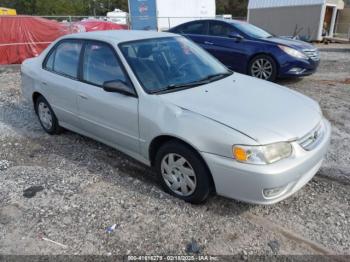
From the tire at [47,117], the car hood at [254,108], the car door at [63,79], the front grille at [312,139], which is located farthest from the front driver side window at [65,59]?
the front grille at [312,139]

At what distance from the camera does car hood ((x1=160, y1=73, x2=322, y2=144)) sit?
9.45 feet

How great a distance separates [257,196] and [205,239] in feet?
1.91

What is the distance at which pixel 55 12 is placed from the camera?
61.6m

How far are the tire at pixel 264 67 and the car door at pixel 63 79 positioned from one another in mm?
4715

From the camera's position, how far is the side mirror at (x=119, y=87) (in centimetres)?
350

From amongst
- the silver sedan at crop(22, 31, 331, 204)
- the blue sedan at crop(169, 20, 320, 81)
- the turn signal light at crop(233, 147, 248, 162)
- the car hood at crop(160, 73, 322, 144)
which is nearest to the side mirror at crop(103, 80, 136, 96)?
the silver sedan at crop(22, 31, 331, 204)

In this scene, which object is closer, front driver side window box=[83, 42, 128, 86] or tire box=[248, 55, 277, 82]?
front driver side window box=[83, 42, 128, 86]

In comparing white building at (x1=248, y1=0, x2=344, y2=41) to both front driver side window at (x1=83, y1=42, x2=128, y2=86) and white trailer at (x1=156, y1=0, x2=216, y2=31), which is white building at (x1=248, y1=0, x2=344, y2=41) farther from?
front driver side window at (x1=83, y1=42, x2=128, y2=86)

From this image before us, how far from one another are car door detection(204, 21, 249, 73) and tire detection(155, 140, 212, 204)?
5.28 metres

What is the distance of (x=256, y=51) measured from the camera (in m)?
7.81

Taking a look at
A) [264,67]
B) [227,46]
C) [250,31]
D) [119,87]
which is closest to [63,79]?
[119,87]

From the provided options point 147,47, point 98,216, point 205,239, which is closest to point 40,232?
point 98,216

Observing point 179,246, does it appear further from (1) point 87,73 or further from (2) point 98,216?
(1) point 87,73

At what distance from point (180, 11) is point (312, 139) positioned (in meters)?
20.0
